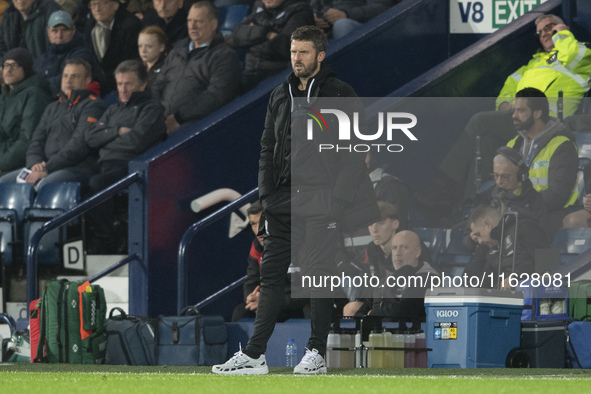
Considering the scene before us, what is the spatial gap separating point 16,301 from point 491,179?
155 inches

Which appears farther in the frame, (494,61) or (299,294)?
(494,61)

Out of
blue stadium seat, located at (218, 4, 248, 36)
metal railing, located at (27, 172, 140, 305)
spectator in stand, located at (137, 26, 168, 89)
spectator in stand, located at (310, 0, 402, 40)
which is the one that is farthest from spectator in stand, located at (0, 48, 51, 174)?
spectator in stand, located at (310, 0, 402, 40)

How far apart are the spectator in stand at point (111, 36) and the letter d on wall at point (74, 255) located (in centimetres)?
249

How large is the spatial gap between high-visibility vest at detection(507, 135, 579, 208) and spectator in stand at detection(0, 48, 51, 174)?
5.32 meters

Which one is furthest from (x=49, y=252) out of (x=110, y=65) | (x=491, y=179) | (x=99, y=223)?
(x=491, y=179)

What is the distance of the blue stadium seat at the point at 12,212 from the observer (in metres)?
9.97

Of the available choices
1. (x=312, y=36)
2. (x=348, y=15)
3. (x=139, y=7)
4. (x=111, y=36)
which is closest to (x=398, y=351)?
(x=312, y=36)

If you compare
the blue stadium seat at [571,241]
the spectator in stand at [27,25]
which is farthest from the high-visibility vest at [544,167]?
the spectator in stand at [27,25]

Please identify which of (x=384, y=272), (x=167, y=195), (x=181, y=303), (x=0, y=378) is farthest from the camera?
(x=167, y=195)

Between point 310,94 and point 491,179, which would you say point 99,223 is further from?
point 310,94

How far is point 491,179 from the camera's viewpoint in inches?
324

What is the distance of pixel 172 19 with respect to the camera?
1184 cm

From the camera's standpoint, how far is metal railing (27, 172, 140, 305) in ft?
29.5

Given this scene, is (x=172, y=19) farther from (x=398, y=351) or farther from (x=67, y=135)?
(x=398, y=351)
